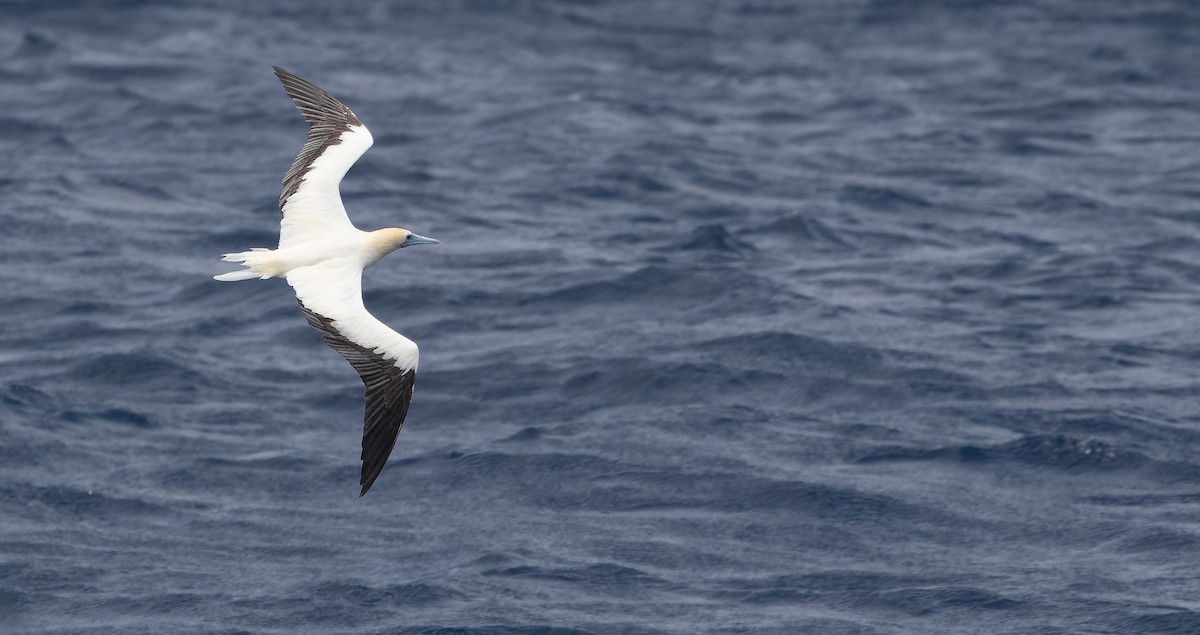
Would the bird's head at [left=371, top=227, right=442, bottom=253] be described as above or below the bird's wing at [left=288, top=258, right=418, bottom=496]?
above

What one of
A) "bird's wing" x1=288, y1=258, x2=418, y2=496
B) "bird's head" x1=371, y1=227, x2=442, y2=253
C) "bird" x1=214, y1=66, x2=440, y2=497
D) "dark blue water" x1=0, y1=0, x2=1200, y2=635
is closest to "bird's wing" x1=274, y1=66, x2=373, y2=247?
"bird" x1=214, y1=66, x2=440, y2=497

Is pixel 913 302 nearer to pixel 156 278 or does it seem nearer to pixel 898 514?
pixel 898 514

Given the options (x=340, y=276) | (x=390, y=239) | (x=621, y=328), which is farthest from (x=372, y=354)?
(x=621, y=328)

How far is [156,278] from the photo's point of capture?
21.5 metres

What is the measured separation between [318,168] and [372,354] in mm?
2181

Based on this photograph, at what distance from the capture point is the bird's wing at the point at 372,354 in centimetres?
1320

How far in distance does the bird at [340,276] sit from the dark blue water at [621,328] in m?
2.78

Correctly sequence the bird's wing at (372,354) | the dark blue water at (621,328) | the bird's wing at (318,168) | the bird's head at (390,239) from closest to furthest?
the bird's wing at (372,354) → the bird's head at (390,239) → the bird's wing at (318,168) → the dark blue water at (621,328)

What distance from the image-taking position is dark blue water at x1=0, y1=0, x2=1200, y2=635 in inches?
635

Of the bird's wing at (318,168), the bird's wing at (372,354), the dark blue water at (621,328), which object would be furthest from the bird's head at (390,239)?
the dark blue water at (621,328)

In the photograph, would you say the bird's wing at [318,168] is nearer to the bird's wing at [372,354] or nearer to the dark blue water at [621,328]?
the bird's wing at [372,354]

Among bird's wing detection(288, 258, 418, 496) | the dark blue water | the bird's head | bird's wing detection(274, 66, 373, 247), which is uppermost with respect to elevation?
bird's wing detection(274, 66, 373, 247)

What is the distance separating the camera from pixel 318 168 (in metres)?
14.8

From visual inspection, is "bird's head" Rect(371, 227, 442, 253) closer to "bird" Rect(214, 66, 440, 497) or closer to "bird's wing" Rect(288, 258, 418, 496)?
"bird" Rect(214, 66, 440, 497)
